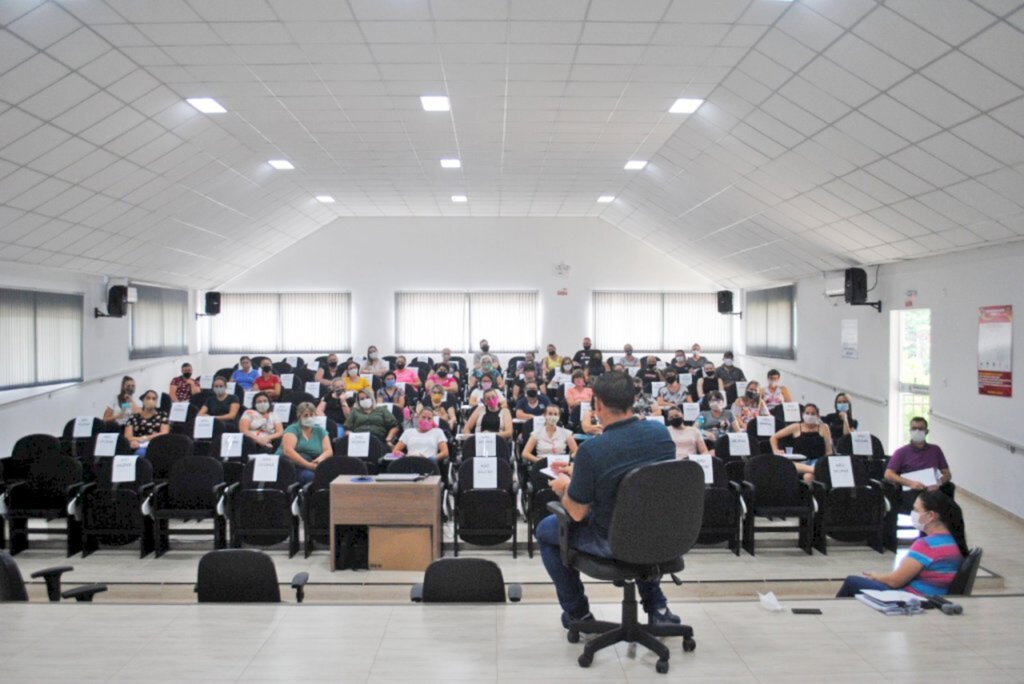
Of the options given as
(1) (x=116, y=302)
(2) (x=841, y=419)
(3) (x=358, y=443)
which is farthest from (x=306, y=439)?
(1) (x=116, y=302)

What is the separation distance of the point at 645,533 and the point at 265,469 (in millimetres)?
4804

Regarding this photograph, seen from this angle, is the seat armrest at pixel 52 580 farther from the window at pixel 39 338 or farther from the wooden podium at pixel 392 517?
the window at pixel 39 338

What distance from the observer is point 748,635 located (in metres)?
3.94

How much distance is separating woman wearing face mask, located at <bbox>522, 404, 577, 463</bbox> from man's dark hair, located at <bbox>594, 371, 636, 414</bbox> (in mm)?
4915

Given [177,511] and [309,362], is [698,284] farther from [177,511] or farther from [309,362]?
[177,511]

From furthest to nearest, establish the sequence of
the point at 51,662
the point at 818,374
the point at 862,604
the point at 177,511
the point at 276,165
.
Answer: the point at 818,374
the point at 276,165
the point at 177,511
the point at 862,604
the point at 51,662

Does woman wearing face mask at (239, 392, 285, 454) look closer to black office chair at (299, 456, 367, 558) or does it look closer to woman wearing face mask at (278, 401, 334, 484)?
woman wearing face mask at (278, 401, 334, 484)

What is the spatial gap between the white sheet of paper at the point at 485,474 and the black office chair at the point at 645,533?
3.59 m

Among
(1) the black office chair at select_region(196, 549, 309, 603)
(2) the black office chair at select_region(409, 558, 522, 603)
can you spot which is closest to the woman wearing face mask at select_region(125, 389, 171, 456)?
(1) the black office chair at select_region(196, 549, 309, 603)

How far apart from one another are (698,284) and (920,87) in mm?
13332

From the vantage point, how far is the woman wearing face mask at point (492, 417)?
973 cm

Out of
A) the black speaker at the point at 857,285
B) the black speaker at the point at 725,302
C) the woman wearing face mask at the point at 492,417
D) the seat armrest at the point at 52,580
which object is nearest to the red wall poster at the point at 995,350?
the black speaker at the point at 857,285

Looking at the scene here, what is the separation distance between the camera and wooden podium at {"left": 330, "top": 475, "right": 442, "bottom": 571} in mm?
6730

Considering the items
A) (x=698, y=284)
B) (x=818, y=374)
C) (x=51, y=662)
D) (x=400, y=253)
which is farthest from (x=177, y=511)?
(x=698, y=284)
